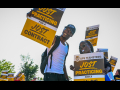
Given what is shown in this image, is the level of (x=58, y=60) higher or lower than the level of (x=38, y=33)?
lower

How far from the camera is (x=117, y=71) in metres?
6.11

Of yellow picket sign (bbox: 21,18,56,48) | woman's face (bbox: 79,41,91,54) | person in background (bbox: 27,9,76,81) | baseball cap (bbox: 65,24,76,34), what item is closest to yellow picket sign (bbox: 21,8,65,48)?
yellow picket sign (bbox: 21,18,56,48)

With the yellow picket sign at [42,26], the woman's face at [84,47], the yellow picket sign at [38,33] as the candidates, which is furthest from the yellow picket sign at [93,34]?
the yellow picket sign at [38,33]

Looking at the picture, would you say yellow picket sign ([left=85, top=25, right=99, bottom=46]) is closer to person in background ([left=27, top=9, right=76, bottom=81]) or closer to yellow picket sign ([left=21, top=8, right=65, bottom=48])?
person in background ([left=27, top=9, right=76, bottom=81])

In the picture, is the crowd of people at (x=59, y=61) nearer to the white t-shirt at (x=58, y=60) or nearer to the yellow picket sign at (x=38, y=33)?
the white t-shirt at (x=58, y=60)

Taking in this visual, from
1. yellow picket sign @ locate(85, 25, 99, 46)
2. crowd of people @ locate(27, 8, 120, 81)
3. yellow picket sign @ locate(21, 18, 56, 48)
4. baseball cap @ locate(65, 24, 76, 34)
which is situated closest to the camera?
yellow picket sign @ locate(21, 18, 56, 48)

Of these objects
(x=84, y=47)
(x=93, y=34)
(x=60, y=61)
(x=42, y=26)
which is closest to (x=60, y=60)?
(x=60, y=61)

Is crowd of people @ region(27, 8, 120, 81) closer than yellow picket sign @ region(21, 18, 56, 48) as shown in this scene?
No

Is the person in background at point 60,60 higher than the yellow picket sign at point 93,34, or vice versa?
the yellow picket sign at point 93,34

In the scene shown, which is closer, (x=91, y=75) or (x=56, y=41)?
(x=91, y=75)

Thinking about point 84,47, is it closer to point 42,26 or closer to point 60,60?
point 60,60
